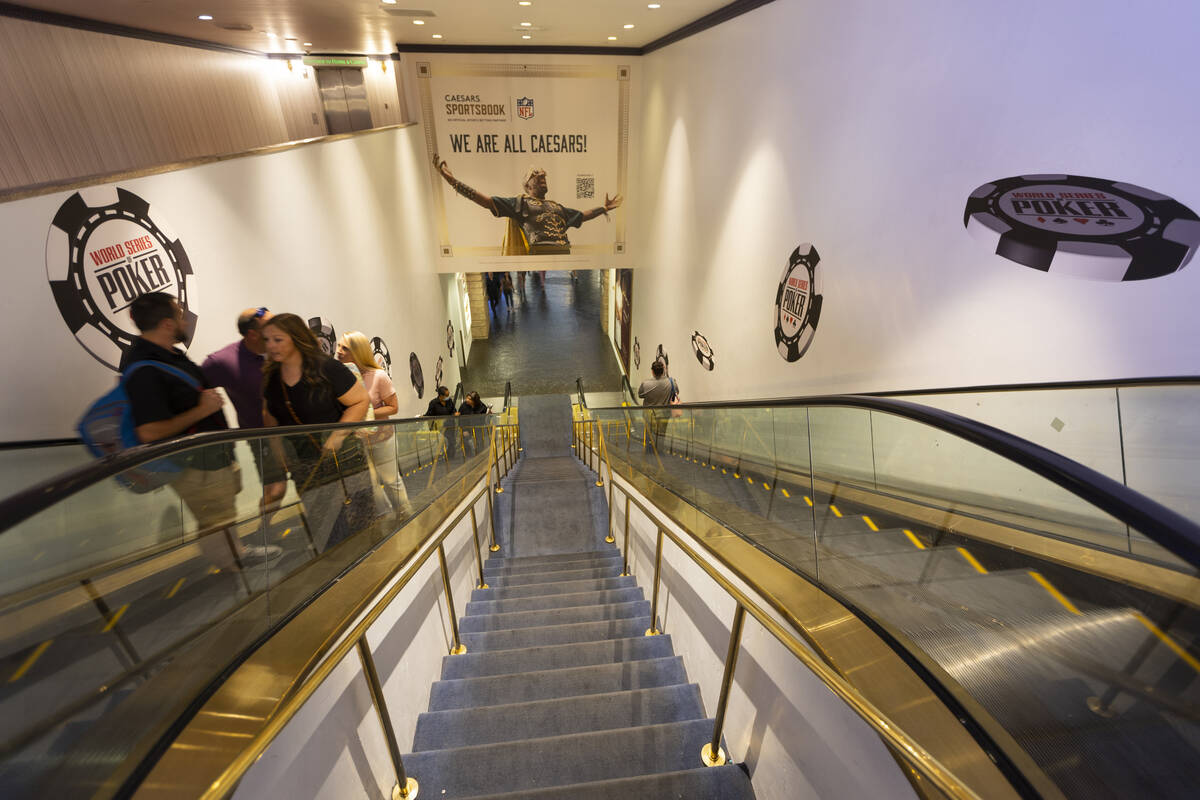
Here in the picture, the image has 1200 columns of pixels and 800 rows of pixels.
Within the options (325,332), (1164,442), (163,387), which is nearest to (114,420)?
(163,387)

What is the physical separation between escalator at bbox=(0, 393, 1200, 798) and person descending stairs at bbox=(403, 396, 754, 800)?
134 mm

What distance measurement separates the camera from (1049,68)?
109 inches

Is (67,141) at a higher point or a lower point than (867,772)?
higher

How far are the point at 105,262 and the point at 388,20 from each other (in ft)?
22.8

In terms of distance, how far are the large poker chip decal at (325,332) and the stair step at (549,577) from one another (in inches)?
134

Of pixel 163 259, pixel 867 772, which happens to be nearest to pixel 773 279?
pixel 867 772

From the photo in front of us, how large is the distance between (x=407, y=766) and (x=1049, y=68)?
450cm

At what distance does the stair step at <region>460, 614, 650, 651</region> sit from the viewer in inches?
129

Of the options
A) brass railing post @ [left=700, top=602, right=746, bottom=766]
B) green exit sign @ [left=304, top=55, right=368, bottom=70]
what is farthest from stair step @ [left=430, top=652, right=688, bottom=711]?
green exit sign @ [left=304, top=55, right=368, bottom=70]

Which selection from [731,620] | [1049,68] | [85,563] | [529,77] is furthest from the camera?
[529,77]

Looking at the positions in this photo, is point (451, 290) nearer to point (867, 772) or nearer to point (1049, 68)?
point (1049, 68)

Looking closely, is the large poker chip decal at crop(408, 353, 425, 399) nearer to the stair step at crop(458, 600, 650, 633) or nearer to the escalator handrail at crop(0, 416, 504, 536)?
the stair step at crop(458, 600, 650, 633)

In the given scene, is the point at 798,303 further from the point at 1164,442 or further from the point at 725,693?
the point at 725,693

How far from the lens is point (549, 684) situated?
274cm
